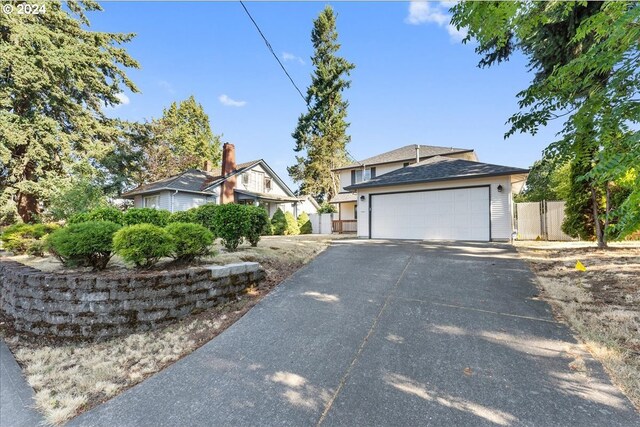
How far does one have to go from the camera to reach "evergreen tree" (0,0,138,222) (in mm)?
15438

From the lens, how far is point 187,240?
5215 mm

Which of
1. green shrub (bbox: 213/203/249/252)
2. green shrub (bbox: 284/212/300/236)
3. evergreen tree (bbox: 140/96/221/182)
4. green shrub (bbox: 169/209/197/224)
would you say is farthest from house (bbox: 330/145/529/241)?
evergreen tree (bbox: 140/96/221/182)

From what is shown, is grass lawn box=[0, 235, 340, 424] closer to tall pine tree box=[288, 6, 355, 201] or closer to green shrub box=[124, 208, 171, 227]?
green shrub box=[124, 208, 171, 227]

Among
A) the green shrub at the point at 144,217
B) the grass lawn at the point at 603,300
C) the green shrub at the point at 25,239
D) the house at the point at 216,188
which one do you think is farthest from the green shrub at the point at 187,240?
the house at the point at 216,188

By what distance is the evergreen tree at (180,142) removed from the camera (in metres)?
26.0

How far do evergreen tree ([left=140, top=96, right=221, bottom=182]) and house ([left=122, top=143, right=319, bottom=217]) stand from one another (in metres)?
5.16

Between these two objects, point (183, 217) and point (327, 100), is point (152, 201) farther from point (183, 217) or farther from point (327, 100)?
point (327, 100)

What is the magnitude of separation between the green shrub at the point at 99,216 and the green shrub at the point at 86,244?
1823mm

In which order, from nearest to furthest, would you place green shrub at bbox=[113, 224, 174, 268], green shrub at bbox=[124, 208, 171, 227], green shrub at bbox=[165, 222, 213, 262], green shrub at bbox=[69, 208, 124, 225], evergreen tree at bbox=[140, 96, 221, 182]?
green shrub at bbox=[113, 224, 174, 268], green shrub at bbox=[165, 222, 213, 262], green shrub at bbox=[69, 208, 124, 225], green shrub at bbox=[124, 208, 171, 227], evergreen tree at bbox=[140, 96, 221, 182]

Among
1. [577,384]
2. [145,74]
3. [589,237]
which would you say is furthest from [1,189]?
[589,237]

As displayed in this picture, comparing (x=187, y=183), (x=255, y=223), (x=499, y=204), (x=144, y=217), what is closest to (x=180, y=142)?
(x=187, y=183)

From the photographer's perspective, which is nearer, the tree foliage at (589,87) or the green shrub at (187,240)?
the tree foliage at (589,87)

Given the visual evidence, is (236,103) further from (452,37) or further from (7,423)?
(7,423)

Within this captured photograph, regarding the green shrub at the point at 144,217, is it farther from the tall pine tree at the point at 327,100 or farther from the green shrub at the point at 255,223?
the tall pine tree at the point at 327,100
